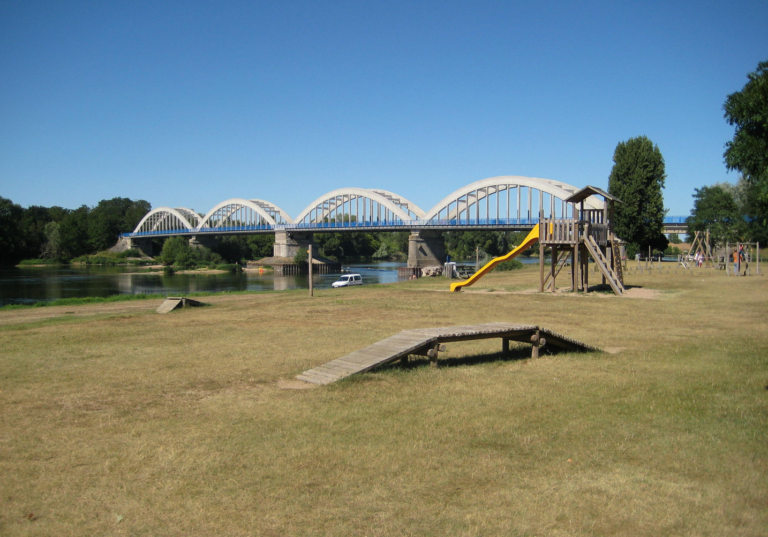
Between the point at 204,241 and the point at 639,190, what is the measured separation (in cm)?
10362

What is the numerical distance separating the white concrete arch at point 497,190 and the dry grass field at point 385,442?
7535cm

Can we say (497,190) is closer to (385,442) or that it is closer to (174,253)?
(174,253)

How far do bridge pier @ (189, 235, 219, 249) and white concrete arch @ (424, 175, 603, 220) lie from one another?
5686cm

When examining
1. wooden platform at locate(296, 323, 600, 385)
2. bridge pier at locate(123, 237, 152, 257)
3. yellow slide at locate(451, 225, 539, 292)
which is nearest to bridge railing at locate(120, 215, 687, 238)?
bridge pier at locate(123, 237, 152, 257)

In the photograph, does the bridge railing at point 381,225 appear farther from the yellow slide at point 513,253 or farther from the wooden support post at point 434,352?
the wooden support post at point 434,352

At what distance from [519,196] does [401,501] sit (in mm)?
91402

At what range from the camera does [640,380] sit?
11109 mm

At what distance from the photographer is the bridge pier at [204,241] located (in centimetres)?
13712

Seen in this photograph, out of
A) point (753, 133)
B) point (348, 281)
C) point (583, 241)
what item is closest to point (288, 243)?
point (348, 281)

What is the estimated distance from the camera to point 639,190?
6109 cm

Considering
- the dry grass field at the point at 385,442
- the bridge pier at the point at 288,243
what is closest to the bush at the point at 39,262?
the bridge pier at the point at 288,243

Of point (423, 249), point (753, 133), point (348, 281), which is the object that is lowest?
point (348, 281)

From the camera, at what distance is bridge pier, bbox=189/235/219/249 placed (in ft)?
450

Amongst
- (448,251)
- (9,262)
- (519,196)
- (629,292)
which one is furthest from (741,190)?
(9,262)
